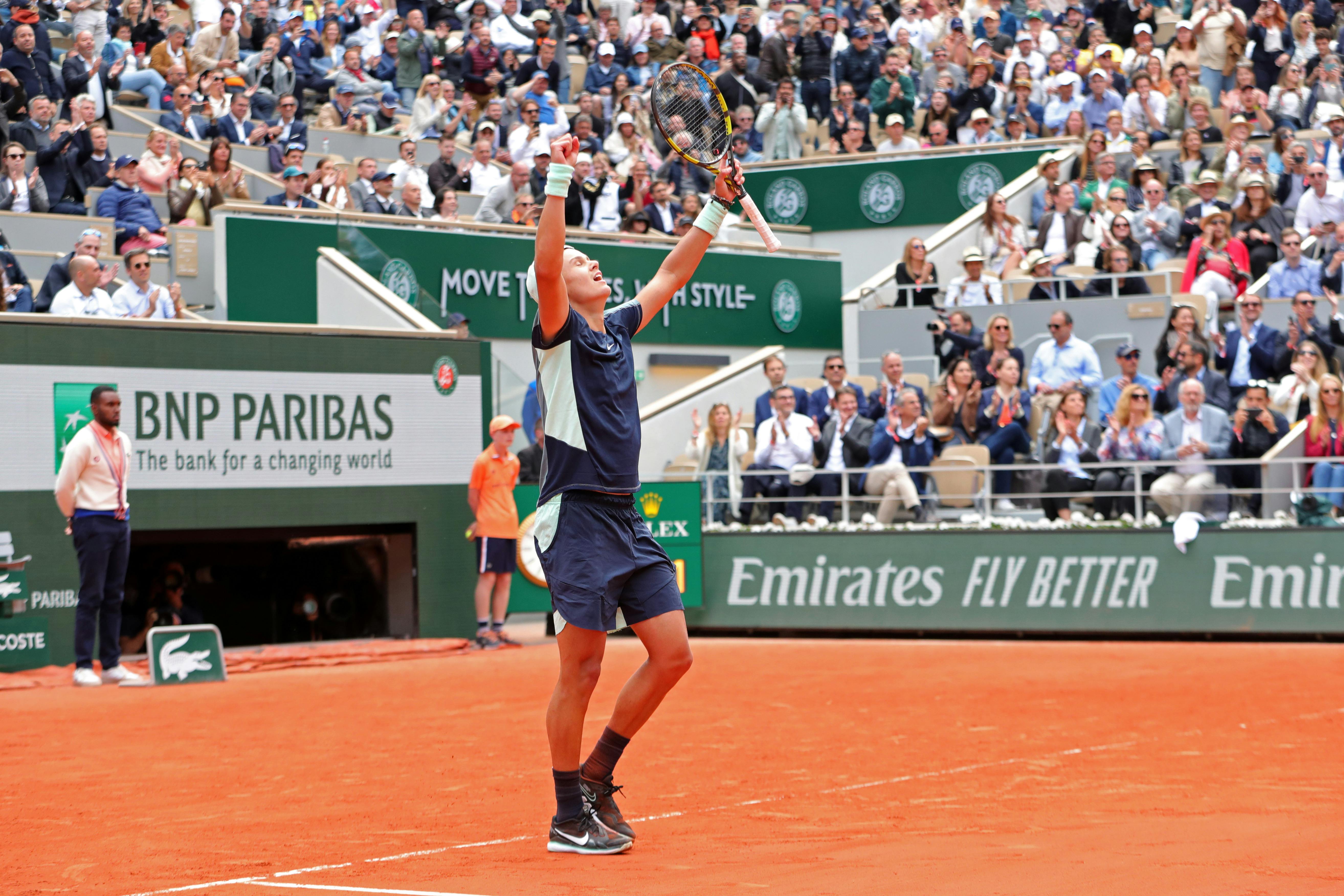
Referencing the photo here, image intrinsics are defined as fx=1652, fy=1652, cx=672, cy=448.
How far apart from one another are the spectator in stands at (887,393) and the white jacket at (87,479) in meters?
7.98

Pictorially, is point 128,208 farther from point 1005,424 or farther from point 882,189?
point 882,189

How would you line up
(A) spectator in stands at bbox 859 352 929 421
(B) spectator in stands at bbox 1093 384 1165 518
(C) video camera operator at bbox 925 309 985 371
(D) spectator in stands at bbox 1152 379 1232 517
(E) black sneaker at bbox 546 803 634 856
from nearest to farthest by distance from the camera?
1. (E) black sneaker at bbox 546 803 634 856
2. (D) spectator in stands at bbox 1152 379 1232 517
3. (B) spectator in stands at bbox 1093 384 1165 518
4. (A) spectator in stands at bbox 859 352 929 421
5. (C) video camera operator at bbox 925 309 985 371

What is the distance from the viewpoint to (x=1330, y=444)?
14.2 m

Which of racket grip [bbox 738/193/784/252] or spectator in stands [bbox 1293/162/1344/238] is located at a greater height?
spectator in stands [bbox 1293/162/1344/238]

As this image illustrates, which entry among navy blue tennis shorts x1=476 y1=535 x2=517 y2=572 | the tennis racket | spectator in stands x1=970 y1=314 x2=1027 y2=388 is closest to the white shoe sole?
the tennis racket

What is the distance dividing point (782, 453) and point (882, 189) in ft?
29.6

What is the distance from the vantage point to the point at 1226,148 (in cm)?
2133

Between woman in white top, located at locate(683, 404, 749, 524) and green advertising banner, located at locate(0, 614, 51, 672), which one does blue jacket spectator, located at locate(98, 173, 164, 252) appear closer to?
green advertising banner, located at locate(0, 614, 51, 672)

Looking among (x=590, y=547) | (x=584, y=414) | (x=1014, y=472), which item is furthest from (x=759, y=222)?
(x=1014, y=472)

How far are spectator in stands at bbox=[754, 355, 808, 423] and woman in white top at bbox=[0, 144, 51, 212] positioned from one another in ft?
25.6

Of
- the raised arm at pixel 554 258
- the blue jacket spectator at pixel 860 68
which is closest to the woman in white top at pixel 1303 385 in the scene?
the raised arm at pixel 554 258

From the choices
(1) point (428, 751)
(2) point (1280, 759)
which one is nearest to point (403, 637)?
(1) point (428, 751)

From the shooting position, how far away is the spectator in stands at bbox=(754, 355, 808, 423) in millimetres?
17984

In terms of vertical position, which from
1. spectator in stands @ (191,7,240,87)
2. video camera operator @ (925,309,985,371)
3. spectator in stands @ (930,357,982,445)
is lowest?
spectator in stands @ (930,357,982,445)
